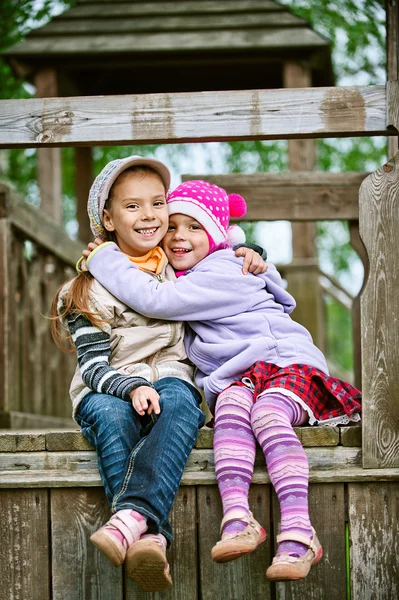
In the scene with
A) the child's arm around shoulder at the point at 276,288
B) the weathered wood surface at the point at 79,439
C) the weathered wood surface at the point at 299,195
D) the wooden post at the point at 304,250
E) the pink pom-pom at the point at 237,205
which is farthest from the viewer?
the wooden post at the point at 304,250

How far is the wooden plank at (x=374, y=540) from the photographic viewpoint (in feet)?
9.96

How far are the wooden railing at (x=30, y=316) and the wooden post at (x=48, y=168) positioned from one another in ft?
2.41

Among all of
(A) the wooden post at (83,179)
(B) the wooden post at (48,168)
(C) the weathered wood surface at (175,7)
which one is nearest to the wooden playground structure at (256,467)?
(B) the wooden post at (48,168)

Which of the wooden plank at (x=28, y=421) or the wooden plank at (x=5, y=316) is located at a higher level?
the wooden plank at (x=5, y=316)

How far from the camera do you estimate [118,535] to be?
8.82 ft

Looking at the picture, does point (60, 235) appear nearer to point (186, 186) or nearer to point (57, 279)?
point (57, 279)

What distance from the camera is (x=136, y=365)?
3.31 meters

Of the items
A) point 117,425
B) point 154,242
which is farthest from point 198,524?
point 154,242

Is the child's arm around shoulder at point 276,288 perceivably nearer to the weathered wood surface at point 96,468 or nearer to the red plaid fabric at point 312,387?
the red plaid fabric at point 312,387

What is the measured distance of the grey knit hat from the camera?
11.3ft

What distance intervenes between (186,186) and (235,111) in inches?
19.1

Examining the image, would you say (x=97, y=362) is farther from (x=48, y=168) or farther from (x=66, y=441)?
(x=48, y=168)

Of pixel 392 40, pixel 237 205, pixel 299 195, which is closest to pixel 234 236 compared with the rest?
pixel 237 205

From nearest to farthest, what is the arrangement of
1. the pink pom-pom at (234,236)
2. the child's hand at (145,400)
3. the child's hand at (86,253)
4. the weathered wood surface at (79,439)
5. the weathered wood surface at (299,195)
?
the child's hand at (145,400), the weathered wood surface at (79,439), the child's hand at (86,253), the pink pom-pom at (234,236), the weathered wood surface at (299,195)
